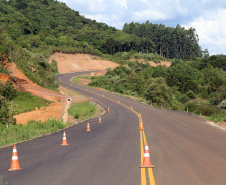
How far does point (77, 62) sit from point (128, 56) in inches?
1117

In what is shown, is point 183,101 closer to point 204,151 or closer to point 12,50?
point 12,50

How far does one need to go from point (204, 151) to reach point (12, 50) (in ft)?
161

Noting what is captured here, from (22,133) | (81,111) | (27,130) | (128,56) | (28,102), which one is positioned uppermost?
(128,56)

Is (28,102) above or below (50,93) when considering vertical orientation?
below

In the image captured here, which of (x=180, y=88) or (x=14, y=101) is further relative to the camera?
(x=180, y=88)

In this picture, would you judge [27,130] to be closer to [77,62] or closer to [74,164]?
[74,164]

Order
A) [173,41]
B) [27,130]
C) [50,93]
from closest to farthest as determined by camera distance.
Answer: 1. [27,130]
2. [50,93]
3. [173,41]

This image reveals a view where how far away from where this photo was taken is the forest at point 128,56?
5903cm

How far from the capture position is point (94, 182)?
7543 millimetres

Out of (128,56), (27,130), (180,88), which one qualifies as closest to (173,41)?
(128,56)

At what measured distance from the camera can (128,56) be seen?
14062 cm

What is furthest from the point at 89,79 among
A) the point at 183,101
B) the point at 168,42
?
the point at 168,42

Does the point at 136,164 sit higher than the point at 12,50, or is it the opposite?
the point at 12,50

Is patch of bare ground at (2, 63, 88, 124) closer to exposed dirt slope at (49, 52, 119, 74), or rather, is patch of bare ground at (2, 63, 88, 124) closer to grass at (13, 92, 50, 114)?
grass at (13, 92, 50, 114)
